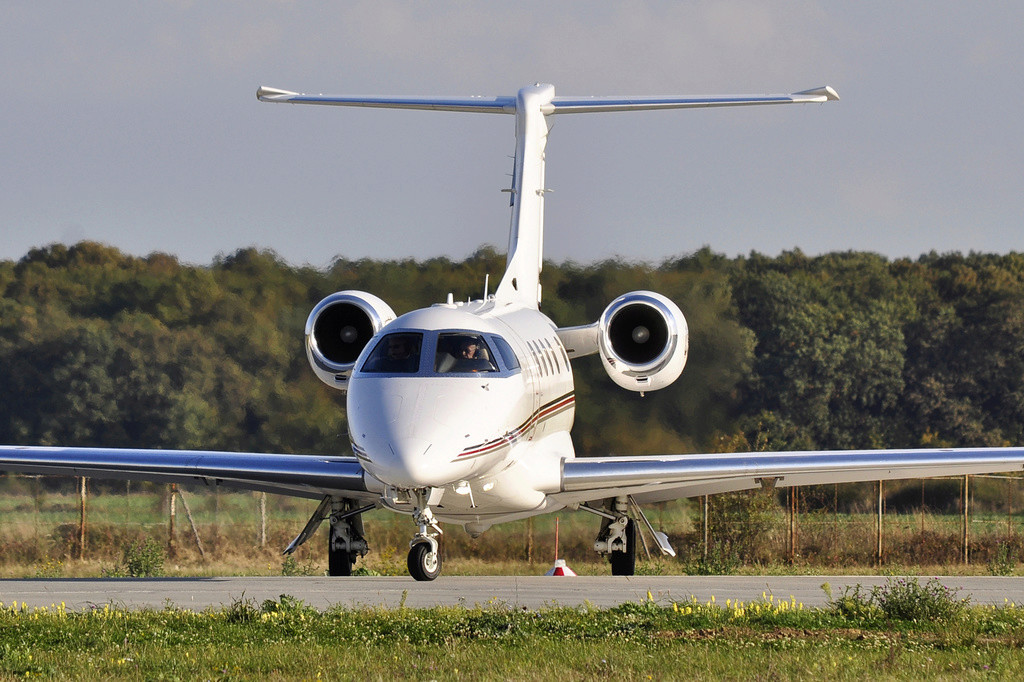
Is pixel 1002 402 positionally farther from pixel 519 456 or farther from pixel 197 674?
pixel 197 674

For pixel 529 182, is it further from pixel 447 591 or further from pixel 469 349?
pixel 447 591

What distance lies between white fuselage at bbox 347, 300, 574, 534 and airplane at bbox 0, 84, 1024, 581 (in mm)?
21

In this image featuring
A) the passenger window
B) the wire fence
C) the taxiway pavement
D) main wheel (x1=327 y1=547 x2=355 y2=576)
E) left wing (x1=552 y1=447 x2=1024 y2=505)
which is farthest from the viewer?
the wire fence

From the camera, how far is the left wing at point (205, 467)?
52.1ft

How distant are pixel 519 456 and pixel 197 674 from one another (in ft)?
22.4

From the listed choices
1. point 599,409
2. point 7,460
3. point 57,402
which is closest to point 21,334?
point 57,402

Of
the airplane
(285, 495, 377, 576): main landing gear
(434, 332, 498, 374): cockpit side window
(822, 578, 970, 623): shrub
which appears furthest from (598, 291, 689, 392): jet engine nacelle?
(822, 578, 970, 623): shrub

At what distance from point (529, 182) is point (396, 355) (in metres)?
8.48

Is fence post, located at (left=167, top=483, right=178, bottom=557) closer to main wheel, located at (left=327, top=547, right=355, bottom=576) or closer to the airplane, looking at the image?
the airplane

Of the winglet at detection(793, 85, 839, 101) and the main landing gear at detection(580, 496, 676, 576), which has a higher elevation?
the winglet at detection(793, 85, 839, 101)

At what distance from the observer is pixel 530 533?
23250 mm

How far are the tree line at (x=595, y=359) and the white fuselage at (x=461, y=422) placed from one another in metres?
10.1

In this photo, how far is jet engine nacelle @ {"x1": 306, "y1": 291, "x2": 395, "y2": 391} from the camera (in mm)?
17500

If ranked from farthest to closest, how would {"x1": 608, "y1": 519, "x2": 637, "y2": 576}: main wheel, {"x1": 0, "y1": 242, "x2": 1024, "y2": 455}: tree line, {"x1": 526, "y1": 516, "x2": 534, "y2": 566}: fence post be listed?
{"x1": 0, "y1": 242, "x2": 1024, "y2": 455}: tree line → {"x1": 526, "y1": 516, "x2": 534, "y2": 566}: fence post → {"x1": 608, "y1": 519, "x2": 637, "y2": 576}: main wheel
